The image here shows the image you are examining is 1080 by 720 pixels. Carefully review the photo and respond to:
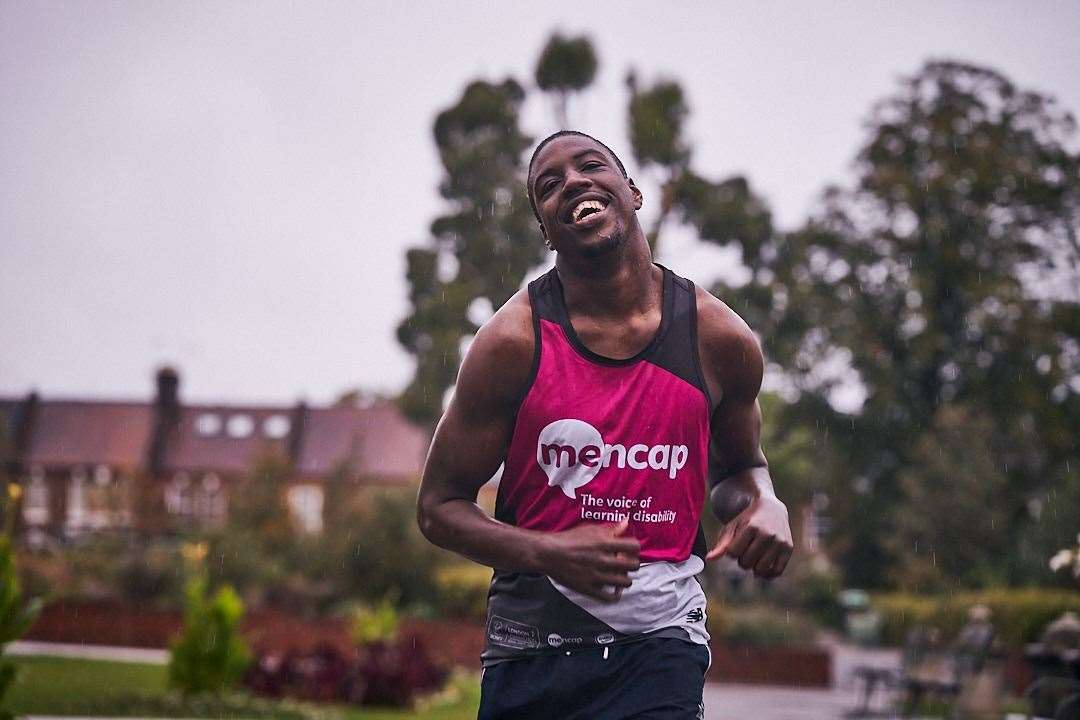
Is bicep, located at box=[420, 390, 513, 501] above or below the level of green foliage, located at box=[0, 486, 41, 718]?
above

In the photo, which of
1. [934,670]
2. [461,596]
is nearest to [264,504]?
[461,596]


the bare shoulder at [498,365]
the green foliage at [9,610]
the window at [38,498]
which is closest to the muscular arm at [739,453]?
the bare shoulder at [498,365]

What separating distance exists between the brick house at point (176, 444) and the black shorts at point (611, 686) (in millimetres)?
49884

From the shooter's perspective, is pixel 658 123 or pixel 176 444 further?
pixel 176 444

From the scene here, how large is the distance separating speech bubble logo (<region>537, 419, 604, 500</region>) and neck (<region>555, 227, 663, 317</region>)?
32 centimetres

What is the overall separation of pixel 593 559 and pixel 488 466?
15.8 inches

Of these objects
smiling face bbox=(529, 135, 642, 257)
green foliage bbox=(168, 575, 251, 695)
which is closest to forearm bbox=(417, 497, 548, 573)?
smiling face bbox=(529, 135, 642, 257)

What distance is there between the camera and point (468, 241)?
1040 inches

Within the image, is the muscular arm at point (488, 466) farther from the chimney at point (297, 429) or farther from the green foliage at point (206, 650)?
the chimney at point (297, 429)

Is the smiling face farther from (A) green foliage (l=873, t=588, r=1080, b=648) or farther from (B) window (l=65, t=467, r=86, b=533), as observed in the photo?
(B) window (l=65, t=467, r=86, b=533)

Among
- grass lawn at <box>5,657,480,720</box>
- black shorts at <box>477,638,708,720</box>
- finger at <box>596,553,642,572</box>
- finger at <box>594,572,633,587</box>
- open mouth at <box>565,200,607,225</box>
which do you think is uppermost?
open mouth at <box>565,200,607,225</box>

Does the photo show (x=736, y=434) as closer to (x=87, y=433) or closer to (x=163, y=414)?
(x=163, y=414)

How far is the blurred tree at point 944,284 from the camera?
1215 inches

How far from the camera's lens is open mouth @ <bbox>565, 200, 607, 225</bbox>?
3.05 m
